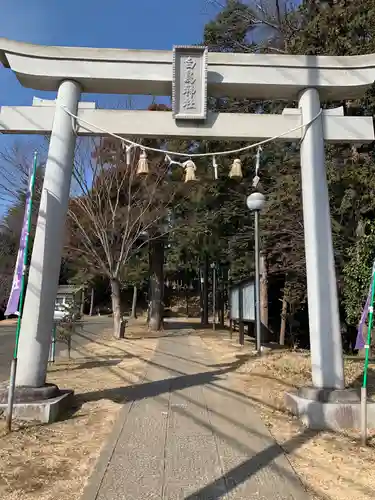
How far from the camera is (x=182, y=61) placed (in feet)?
21.9

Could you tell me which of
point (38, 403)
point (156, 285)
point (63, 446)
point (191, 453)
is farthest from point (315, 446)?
point (156, 285)

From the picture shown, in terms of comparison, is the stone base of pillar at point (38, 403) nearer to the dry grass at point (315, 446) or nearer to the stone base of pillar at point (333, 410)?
the dry grass at point (315, 446)

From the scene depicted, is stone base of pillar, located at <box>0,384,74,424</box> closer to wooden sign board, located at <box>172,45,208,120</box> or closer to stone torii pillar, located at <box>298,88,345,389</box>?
stone torii pillar, located at <box>298,88,345,389</box>

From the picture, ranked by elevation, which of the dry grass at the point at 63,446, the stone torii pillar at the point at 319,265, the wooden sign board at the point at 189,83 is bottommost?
the dry grass at the point at 63,446

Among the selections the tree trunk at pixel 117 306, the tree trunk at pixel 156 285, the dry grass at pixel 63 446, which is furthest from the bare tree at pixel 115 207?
the dry grass at pixel 63 446

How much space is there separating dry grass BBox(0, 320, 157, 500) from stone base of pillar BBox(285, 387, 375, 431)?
246 cm

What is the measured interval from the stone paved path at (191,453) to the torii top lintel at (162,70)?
185 inches

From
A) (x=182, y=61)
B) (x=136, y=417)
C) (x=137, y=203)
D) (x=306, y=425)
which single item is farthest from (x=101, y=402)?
(x=137, y=203)

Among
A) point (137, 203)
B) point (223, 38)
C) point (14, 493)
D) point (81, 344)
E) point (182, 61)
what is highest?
point (223, 38)

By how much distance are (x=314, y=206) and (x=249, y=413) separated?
119 inches

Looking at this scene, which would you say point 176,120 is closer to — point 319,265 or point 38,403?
point 319,265

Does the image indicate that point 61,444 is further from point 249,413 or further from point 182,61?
point 182,61

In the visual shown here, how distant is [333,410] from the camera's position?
5598mm

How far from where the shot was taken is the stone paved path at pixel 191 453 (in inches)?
146
